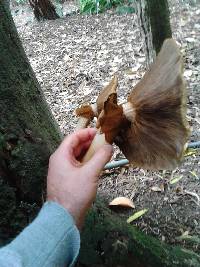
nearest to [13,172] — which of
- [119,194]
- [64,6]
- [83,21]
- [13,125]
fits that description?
[13,125]

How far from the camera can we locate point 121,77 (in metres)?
3.69

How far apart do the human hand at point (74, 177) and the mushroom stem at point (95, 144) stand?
22 mm

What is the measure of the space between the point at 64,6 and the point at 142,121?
6.18 meters

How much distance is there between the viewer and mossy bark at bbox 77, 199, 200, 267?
Answer: 5.30 feet

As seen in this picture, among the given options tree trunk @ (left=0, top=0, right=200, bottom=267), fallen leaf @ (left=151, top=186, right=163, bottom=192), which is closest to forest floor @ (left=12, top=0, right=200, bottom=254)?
fallen leaf @ (left=151, top=186, right=163, bottom=192)

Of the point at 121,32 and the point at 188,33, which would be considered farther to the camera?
the point at 121,32

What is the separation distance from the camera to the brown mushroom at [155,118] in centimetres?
121

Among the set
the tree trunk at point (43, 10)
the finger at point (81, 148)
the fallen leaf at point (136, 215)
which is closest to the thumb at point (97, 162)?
the finger at point (81, 148)

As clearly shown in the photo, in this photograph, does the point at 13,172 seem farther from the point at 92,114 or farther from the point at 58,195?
the point at 92,114

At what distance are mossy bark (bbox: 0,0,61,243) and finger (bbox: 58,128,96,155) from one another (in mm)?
206

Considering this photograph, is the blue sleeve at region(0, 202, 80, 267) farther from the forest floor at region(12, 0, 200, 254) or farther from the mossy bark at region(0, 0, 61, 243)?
the forest floor at region(12, 0, 200, 254)

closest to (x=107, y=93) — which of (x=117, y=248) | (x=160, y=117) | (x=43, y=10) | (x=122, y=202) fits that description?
(x=160, y=117)

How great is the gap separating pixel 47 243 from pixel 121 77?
8.66 feet

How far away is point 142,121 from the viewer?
1304mm
